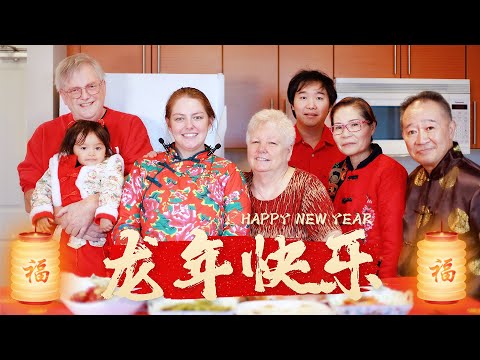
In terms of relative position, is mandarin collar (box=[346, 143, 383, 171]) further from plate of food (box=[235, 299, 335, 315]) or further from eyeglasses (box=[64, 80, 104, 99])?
eyeglasses (box=[64, 80, 104, 99])

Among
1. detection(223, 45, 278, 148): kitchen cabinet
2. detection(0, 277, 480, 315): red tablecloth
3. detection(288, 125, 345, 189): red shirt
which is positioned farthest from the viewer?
detection(223, 45, 278, 148): kitchen cabinet

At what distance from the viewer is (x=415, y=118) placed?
6.58 feet

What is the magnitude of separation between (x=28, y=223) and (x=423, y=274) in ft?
3.87

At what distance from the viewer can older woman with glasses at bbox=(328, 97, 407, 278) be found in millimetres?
2006

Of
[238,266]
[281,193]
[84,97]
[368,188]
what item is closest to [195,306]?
[238,266]

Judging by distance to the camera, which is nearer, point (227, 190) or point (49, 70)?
point (227, 190)

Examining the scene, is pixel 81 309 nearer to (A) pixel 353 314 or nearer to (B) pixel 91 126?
(B) pixel 91 126

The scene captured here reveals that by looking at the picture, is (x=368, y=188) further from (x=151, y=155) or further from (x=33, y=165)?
(x=33, y=165)

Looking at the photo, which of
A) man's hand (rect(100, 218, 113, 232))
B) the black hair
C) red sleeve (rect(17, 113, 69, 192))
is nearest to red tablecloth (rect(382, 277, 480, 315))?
the black hair

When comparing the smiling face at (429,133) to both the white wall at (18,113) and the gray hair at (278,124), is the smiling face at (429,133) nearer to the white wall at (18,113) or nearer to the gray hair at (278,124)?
the gray hair at (278,124)

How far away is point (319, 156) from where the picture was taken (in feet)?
6.97

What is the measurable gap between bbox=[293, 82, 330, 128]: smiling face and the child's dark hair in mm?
602

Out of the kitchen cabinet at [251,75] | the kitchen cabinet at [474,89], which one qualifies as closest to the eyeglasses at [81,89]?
the kitchen cabinet at [251,75]
